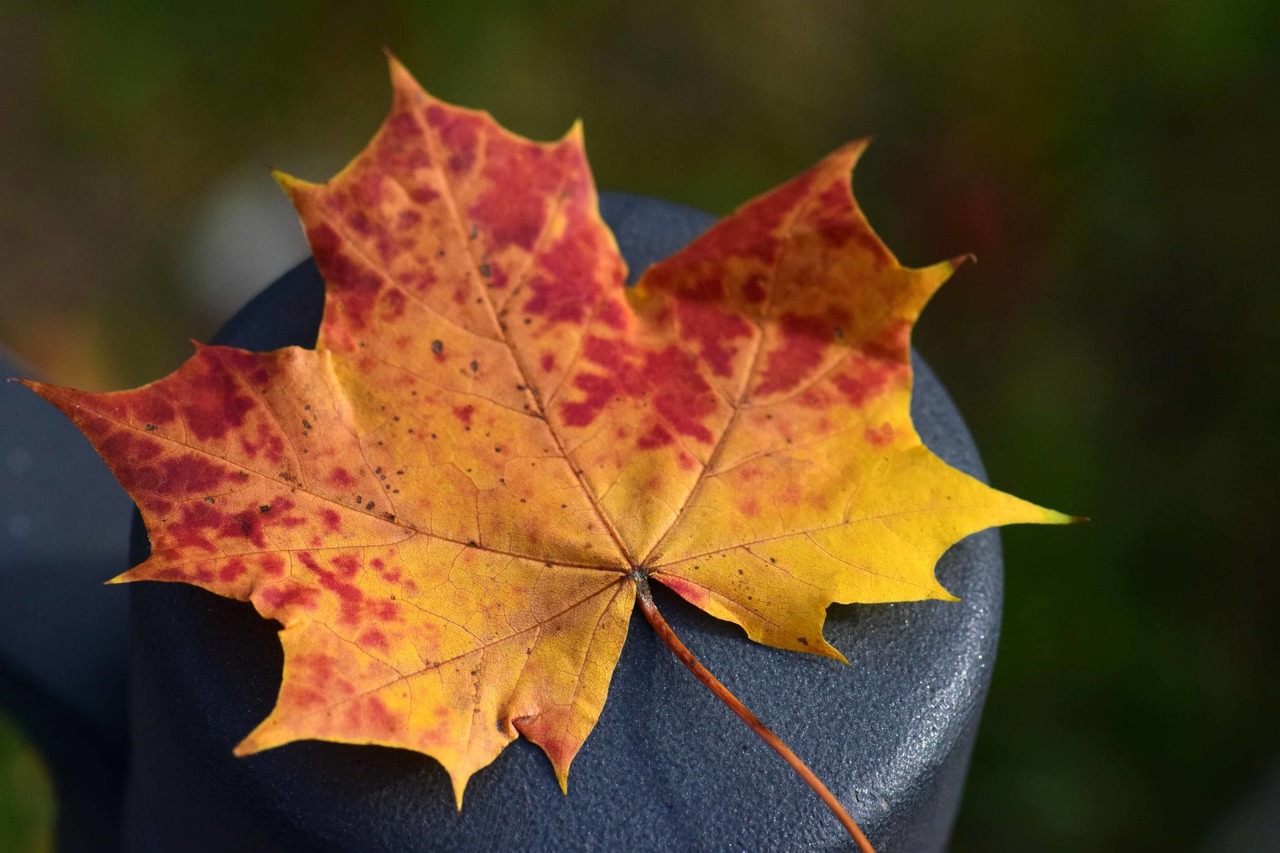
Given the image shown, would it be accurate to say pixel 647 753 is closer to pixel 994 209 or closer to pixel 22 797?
pixel 22 797

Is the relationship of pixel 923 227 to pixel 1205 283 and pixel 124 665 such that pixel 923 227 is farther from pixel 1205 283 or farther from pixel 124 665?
pixel 124 665

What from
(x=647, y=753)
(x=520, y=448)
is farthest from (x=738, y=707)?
(x=520, y=448)

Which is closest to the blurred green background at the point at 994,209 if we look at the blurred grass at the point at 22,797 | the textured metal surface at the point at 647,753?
the blurred grass at the point at 22,797

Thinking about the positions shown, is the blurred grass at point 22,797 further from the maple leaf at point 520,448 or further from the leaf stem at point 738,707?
the leaf stem at point 738,707

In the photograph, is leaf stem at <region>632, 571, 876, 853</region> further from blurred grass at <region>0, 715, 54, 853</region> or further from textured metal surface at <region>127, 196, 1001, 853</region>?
blurred grass at <region>0, 715, 54, 853</region>

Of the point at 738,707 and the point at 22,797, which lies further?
the point at 22,797
